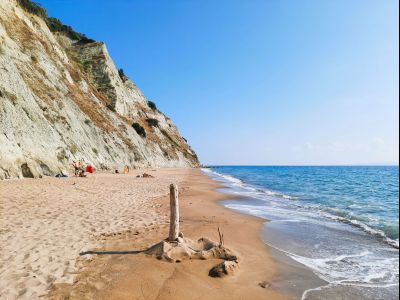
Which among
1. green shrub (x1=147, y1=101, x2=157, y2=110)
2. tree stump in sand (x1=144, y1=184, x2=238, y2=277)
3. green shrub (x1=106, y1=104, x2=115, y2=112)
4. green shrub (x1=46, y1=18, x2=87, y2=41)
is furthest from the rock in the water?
green shrub (x1=147, y1=101, x2=157, y2=110)

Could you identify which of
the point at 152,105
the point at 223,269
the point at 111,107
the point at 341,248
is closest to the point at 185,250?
the point at 223,269

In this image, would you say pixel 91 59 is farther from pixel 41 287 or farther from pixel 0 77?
pixel 41 287

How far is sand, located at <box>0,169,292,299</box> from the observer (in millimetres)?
5973

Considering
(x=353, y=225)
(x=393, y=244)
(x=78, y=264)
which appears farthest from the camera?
(x=353, y=225)

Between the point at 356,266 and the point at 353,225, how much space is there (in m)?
6.63

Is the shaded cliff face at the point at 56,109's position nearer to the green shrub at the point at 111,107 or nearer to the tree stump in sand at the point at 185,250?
the green shrub at the point at 111,107

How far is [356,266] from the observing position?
8.41 metres

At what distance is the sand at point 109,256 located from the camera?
5.97 metres

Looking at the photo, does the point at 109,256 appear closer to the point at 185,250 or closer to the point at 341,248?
the point at 185,250

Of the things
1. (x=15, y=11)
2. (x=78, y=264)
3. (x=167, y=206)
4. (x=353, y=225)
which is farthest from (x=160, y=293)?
(x=15, y=11)

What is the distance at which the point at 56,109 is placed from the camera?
31250 mm

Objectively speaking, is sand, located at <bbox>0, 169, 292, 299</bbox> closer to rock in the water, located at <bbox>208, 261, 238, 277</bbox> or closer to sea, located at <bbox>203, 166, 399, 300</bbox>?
rock in the water, located at <bbox>208, 261, 238, 277</bbox>

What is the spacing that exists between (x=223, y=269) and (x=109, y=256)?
293 cm

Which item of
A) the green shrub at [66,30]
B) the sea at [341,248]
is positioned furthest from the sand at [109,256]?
the green shrub at [66,30]
